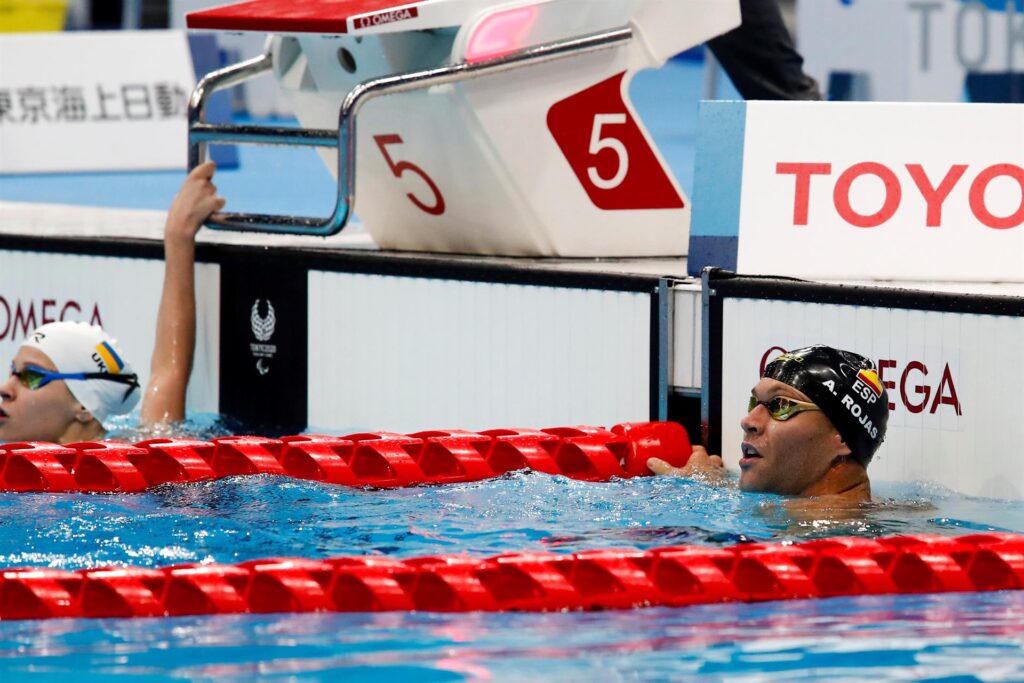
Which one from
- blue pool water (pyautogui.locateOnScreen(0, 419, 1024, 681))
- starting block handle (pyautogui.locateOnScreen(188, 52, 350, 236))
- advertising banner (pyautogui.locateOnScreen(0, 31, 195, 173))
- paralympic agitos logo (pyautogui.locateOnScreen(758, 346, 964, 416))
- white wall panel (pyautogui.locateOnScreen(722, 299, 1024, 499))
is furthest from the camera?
advertising banner (pyautogui.locateOnScreen(0, 31, 195, 173))

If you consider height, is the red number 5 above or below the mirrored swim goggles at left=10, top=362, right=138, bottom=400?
above

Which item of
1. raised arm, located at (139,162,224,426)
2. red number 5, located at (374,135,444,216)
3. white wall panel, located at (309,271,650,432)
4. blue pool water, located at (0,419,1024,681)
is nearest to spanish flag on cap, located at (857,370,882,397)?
blue pool water, located at (0,419,1024,681)

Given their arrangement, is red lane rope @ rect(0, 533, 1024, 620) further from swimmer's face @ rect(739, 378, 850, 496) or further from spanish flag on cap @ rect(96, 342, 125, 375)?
spanish flag on cap @ rect(96, 342, 125, 375)

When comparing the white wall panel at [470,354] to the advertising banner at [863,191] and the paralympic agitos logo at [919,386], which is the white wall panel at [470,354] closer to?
the advertising banner at [863,191]

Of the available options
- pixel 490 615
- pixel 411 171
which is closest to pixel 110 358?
pixel 411 171

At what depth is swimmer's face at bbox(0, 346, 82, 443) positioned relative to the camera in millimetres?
4812

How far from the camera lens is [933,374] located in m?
4.34

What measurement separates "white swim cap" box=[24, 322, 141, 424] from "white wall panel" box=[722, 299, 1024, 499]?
157cm

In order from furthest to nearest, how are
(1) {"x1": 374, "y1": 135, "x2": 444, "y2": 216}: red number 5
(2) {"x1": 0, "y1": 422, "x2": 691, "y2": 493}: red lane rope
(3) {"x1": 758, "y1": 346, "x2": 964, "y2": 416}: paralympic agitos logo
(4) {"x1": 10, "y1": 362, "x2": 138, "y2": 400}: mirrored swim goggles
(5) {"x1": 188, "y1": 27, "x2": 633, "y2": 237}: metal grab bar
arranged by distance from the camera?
(1) {"x1": 374, "y1": 135, "x2": 444, "y2": 216}: red number 5 < (5) {"x1": 188, "y1": 27, "x2": 633, "y2": 237}: metal grab bar < (4) {"x1": 10, "y1": 362, "x2": 138, "y2": 400}: mirrored swim goggles < (2) {"x1": 0, "y1": 422, "x2": 691, "y2": 493}: red lane rope < (3) {"x1": 758, "y1": 346, "x2": 964, "y2": 416}: paralympic agitos logo

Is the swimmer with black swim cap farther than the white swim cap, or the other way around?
the white swim cap

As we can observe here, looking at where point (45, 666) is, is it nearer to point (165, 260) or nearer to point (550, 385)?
point (550, 385)

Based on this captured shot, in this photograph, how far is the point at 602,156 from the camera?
5480mm

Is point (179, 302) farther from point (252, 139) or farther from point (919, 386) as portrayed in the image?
point (919, 386)

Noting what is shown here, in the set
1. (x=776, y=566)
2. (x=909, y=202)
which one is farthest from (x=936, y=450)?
(x=776, y=566)
